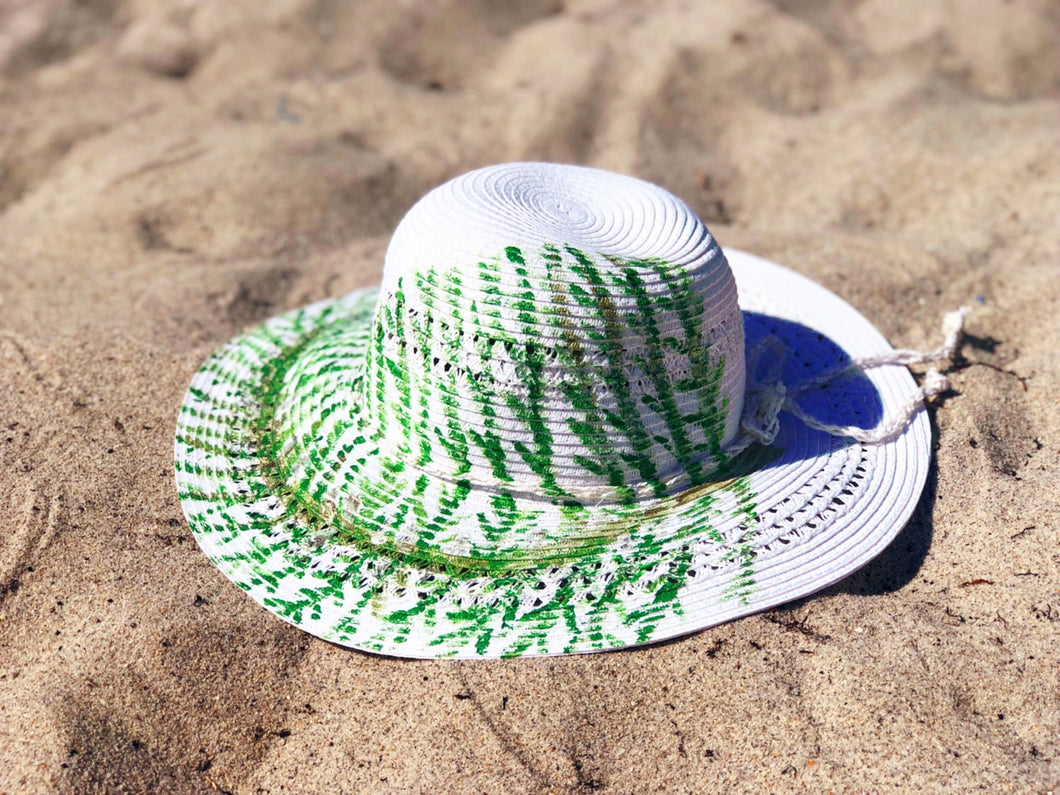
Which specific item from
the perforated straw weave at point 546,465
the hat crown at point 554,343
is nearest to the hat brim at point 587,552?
the perforated straw weave at point 546,465

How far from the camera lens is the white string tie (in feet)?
9.34

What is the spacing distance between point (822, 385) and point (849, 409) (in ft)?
0.46

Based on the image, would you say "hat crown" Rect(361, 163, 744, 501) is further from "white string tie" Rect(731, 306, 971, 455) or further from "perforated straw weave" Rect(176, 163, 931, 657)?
"white string tie" Rect(731, 306, 971, 455)

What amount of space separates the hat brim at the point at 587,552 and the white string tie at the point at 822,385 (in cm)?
4

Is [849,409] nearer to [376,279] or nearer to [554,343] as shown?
[554,343]

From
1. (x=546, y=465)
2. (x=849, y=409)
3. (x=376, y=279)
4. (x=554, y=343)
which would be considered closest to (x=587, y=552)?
(x=546, y=465)

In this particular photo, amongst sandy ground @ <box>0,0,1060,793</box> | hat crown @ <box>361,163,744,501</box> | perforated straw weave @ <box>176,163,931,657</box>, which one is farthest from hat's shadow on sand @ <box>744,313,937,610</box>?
hat crown @ <box>361,163,744,501</box>

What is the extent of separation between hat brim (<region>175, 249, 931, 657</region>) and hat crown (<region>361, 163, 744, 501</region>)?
0.41ft

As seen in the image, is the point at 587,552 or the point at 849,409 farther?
the point at 849,409

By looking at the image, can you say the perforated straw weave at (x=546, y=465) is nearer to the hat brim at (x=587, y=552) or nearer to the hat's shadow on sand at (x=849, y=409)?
the hat brim at (x=587, y=552)

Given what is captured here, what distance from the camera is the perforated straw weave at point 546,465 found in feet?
8.12

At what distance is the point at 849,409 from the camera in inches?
121

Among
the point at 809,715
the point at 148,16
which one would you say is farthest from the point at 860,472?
the point at 148,16

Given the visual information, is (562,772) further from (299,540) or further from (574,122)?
(574,122)
